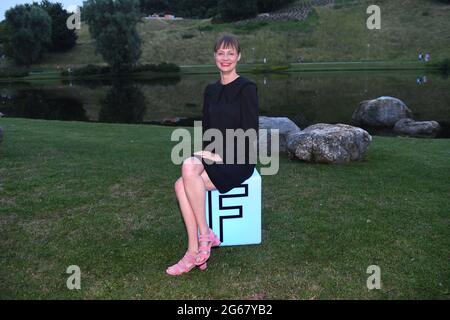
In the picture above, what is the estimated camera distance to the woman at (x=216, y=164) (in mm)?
4902

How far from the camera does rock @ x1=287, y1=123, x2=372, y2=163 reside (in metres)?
9.83

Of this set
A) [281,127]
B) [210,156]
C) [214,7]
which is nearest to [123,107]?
[281,127]

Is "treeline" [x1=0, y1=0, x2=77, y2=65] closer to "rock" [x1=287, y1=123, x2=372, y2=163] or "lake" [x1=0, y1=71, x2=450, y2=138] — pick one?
"lake" [x1=0, y1=71, x2=450, y2=138]

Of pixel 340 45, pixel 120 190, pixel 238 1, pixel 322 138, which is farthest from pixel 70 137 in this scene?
pixel 238 1

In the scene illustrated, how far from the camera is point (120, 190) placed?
803 centimetres

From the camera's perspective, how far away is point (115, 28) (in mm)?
57750

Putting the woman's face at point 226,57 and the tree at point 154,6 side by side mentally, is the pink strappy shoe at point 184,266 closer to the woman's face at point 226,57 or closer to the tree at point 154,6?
the woman's face at point 226,57

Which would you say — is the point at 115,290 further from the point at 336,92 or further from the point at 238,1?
the point at 238,1

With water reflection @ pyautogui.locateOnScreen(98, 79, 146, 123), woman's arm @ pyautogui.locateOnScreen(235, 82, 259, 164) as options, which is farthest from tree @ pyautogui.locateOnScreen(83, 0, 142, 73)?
woman's arm @ pyautogui.locateOnScreen(235, 82, 259, 164)

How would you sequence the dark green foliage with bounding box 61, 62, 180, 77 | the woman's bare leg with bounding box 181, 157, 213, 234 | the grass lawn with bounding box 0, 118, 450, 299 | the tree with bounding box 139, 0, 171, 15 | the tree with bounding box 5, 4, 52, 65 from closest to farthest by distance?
1. the grass lawn with bounding box 0, 118, 450, 299
2. the woman's bare leg with bounding box 181, 157, 213, 234
3. the dark green foliage with bounding box 61, 62, 180, 77
4. the tree with bounding box 5, 4, 52, 65
5. the tree with bounding box 139, 0, 171, 15

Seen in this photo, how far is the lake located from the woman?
15.0 m

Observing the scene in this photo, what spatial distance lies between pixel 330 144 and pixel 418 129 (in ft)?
32.8

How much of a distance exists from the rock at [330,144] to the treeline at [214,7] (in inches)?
3554

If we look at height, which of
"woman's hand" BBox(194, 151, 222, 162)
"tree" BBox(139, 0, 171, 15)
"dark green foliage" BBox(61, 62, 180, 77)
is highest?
"tree" BBox(139, 0, 171, 15)
